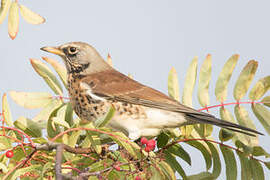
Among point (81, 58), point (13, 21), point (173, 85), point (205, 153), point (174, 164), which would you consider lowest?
point (174, 164)

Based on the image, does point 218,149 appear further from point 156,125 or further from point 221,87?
point 156,125

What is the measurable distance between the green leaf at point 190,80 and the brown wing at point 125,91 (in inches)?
8.1

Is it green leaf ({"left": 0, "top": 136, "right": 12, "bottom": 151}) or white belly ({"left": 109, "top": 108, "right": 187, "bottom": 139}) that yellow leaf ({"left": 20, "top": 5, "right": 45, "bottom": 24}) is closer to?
green leaf ({"left": 0, "top": 136, "right": 12, "bottom": 151})

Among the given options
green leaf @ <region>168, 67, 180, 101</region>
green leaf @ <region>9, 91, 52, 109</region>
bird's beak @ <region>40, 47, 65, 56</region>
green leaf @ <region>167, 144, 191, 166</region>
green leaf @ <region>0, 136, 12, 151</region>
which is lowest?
green leaf @ <region>167, 144, 191, 166</region>

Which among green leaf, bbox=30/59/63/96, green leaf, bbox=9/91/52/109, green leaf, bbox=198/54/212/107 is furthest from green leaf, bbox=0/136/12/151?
green leaf, bbox=198/54/212/107

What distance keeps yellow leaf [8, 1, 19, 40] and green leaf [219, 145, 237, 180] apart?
1.69 metres

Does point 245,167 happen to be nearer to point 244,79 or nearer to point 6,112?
point 244,79

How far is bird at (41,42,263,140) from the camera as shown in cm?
342

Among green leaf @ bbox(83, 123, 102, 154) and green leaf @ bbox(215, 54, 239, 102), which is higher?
green leaf @ bbox(215, 54, 239, 102)

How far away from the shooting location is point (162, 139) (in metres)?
3.27

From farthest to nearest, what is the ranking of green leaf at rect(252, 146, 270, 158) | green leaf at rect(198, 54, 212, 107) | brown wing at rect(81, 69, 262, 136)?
brown wing at rect(81, 69, 262, 136) < green leaf at rect(198, 54, 212, 107) < green leaf at rect(252, 146, 270, 158)

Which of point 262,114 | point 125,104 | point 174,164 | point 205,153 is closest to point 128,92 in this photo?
point 125,104

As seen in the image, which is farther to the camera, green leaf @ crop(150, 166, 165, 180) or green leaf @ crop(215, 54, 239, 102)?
green leaf @ crop(215, 54, 239, 102)

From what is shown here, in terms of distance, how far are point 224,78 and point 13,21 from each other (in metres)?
1.59
